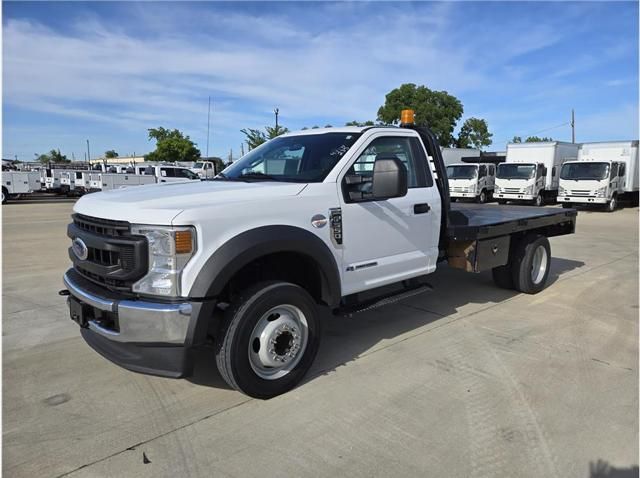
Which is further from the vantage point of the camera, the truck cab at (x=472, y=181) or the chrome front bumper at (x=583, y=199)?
the truck cab at (x=472, y=181)

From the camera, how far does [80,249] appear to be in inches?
134

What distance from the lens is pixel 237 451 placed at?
280 cm

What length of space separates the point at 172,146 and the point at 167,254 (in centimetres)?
5920

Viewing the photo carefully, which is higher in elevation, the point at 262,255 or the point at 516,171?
the point at 516,171

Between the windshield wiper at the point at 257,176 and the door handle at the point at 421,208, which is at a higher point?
the windshield wiper at the point at 257,176

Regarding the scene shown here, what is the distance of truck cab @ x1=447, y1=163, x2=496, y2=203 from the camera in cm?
2319

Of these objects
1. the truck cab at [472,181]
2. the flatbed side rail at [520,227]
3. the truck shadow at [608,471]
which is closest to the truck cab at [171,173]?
the truck cab at [472,181]

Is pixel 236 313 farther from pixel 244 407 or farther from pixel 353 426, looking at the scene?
pixel 353 426

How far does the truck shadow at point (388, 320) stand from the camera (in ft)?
13.1

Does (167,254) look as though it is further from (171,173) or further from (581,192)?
(171,173)

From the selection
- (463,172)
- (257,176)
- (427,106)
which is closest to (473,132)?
(427,106)

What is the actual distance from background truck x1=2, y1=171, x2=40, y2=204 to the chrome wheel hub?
79.2 feet

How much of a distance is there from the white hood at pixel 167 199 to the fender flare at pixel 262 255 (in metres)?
0.28

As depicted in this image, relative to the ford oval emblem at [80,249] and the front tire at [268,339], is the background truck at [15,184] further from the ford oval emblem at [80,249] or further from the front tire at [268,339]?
the front tire at [268,339]
